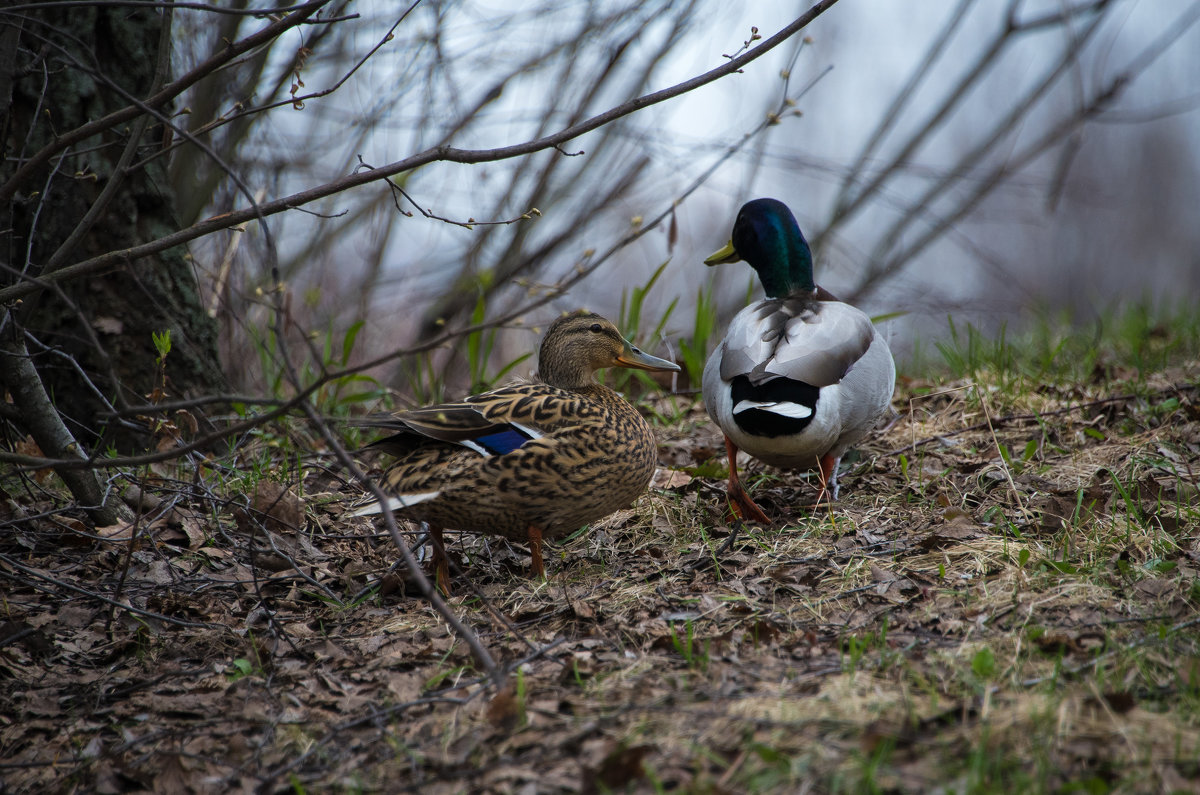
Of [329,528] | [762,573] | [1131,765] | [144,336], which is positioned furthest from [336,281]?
[1131,765]

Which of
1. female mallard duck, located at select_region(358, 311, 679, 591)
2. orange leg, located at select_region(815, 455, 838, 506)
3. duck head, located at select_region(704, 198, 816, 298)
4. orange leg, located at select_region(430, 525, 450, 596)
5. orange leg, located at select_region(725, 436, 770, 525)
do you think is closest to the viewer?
female mallard duck, located at select_region(358, 311, 679, 591)

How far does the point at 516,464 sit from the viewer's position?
3.28 m

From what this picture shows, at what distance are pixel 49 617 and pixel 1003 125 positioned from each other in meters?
7.78

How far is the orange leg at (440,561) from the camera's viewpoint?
343 cm

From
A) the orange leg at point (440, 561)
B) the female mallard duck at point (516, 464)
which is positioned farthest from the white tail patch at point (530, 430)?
the orange leg at point (440, 561)

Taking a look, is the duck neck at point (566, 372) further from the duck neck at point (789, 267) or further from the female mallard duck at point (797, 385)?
the duck neck at point (789, 267)

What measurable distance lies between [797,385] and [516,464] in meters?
1.31

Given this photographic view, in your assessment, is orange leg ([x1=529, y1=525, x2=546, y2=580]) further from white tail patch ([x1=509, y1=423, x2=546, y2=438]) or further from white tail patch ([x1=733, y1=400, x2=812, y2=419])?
white tail patch ([x1=733, y1=400, x2=812, y2=419])

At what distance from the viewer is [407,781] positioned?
2176 millimetres

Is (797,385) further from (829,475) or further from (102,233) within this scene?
(102,233)

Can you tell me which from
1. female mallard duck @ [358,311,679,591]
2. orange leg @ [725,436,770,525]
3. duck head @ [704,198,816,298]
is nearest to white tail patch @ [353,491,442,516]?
female mallard duck @ [358,311,679,591]

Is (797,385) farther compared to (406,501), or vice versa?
(797,385)

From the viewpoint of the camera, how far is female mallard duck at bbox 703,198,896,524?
12.5 feet

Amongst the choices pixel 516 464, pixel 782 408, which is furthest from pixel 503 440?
pixel 782 408
